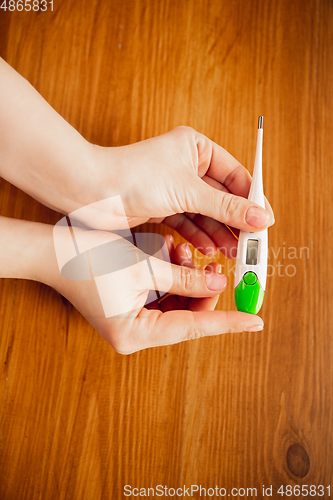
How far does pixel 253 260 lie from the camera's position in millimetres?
521

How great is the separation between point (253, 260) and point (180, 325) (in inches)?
6.3

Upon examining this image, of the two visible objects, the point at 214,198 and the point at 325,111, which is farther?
the point at 325,111

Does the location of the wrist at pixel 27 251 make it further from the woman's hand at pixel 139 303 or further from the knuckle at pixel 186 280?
the knuckle at pixel 186 280

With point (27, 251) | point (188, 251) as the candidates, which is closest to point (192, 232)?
point (188, 251)

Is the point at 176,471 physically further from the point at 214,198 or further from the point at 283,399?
the point at 214,198

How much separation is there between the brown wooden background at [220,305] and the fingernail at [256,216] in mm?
161

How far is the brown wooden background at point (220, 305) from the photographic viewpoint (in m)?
0.59

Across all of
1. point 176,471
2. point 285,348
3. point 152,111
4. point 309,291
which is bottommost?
point 176,471

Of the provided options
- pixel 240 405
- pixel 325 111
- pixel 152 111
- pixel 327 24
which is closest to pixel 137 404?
pixel 240 405

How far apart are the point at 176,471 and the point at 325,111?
0.77 metres

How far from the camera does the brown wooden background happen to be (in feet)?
1.94

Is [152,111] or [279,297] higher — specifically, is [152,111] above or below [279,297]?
above

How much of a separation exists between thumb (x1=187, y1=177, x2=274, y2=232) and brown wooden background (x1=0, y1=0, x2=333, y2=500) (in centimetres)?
16

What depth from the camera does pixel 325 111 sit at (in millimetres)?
661
